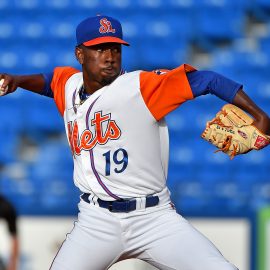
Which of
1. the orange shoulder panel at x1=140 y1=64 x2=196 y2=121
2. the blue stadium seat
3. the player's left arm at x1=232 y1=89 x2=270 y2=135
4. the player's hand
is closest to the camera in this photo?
the player's left arm at x1=232 y1=89 x2=270 y2=135

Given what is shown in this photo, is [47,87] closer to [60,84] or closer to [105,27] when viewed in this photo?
[60,84]

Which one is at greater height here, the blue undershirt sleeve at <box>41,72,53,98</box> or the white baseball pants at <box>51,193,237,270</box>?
the blue undershirt sleeve at <box>41,72,53,98</box>

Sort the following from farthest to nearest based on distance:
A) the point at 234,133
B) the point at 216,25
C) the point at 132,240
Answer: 1. the point at 216,25
2. the point at 132,240
3. the point at 234,133

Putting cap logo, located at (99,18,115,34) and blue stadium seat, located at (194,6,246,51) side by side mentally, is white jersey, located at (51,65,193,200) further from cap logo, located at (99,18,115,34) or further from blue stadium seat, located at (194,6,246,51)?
blue stadium seat, located at (194,6,246,51)

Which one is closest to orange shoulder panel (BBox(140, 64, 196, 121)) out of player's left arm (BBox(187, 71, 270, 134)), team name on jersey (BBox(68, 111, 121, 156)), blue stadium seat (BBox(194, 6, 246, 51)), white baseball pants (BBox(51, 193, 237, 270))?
player's left arm (BBox(187, 71, 270, 134))

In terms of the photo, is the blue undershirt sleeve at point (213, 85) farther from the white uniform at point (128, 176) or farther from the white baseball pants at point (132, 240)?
the white baseball pants at point (132, 240)

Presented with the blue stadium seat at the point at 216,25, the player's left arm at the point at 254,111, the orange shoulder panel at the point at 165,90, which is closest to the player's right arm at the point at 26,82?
the orange shoulder panel at the point at 165,90

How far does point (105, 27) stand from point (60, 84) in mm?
548

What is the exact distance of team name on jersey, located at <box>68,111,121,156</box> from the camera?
4160mm

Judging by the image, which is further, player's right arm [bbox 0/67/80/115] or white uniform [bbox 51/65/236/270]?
player's right arm [bbox 0/67/80/115]

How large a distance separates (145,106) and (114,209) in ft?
1.85

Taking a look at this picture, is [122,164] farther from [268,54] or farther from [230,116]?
[268,54]

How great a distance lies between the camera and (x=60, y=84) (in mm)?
4621

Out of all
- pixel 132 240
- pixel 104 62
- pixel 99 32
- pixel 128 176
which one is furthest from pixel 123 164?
pixel 99 32
